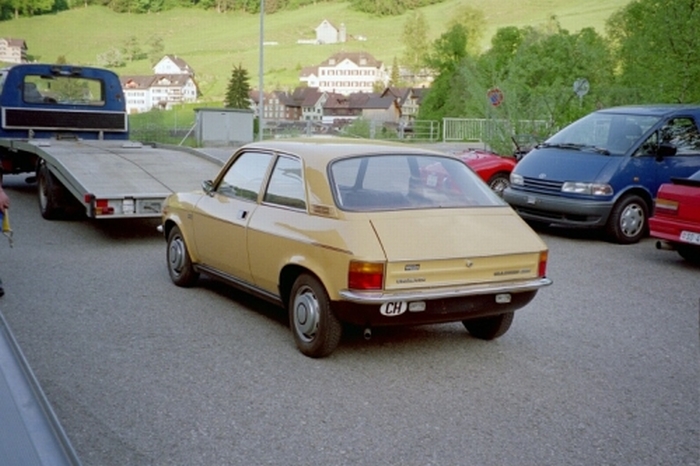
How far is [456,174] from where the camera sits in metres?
6.80

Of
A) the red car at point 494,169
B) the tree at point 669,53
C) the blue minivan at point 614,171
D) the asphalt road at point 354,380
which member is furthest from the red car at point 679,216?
the tree at point 669,53

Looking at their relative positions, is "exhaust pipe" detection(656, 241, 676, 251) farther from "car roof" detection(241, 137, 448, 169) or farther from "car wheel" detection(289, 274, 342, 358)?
"car wheel" detection(289, 274, 342, 358)

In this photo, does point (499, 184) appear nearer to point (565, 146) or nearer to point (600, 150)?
point (565, 146)

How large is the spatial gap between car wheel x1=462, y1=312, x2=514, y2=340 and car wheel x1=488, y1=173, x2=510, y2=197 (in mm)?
8807

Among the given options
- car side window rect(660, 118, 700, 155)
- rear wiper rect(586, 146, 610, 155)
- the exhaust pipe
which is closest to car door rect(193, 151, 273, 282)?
the exhaust pipe

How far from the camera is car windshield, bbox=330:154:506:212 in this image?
6.20m

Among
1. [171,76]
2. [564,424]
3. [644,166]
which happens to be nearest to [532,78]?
[644,166]

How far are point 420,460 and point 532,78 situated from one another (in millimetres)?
24889

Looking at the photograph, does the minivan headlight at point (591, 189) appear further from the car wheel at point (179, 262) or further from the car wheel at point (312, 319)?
the car wheel at point (312, 319)

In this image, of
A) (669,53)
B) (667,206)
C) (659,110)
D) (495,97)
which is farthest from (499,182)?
(669,53)

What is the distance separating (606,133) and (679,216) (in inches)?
128

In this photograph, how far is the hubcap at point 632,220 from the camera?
11945 mm

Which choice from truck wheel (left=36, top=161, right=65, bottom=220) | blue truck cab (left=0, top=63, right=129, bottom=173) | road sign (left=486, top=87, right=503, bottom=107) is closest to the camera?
truck wheel (left=36, top=161, right=65, bottom=220)

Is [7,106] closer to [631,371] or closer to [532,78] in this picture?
[631,371]
